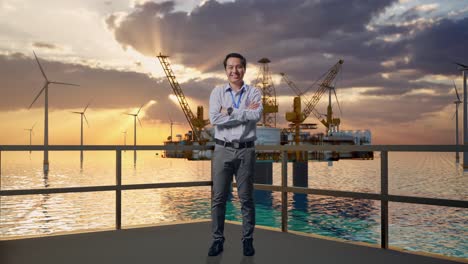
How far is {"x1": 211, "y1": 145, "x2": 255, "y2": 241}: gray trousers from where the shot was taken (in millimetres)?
5152

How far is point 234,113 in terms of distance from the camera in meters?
5.00

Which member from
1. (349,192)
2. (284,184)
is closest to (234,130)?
(349,192)

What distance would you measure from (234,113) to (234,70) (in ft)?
1.51

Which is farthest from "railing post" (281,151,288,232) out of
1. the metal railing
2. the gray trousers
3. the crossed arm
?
the crossed arm

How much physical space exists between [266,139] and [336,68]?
87.6 feet

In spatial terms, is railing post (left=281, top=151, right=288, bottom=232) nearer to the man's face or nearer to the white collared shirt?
the white collared shirt

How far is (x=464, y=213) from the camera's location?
58.7 m

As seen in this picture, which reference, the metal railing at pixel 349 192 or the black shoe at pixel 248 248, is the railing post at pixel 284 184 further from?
the black shoe at pixel 248 248

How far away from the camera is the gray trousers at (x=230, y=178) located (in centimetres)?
515

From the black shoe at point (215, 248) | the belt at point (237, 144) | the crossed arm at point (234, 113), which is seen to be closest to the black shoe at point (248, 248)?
the black shoe at point (215, 248)

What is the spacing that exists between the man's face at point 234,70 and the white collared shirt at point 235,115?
79 millimetres

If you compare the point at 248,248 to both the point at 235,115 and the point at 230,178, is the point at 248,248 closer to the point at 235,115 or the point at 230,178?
the point at 230,178

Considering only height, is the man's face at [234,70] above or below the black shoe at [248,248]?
above

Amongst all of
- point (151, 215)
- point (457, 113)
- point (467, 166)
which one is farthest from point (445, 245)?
point (457, 113)
